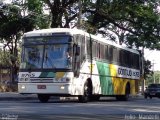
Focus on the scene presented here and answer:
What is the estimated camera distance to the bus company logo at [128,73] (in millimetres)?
28572

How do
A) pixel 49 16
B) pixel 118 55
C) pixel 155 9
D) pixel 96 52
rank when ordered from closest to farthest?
pixel 96 52
pixel 118 55
pixel 49 16
pixel 155 9

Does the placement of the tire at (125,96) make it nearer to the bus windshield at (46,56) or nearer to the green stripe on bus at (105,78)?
the green stripe on bus at (105,78)

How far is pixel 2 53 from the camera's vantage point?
68.2m

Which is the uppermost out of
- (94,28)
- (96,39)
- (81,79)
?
(94,28)

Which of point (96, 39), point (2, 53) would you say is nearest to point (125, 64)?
point (96, 39)

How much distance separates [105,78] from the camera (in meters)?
26.0

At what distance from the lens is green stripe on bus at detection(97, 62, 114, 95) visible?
25219 millimetres

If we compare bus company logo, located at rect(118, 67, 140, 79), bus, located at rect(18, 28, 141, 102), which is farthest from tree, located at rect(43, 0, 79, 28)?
bus, located at rect(18, 28, 141, 102)

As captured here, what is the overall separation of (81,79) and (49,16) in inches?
614

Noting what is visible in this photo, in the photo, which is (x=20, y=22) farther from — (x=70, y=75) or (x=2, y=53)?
(x=2, y=53)

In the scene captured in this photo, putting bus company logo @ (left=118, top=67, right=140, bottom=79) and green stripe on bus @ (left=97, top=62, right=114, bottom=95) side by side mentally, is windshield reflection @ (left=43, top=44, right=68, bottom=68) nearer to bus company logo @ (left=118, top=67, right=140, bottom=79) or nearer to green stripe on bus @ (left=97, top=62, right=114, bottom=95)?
green stripe on bus @ (left=97, top=62, right=114, bottom=95)

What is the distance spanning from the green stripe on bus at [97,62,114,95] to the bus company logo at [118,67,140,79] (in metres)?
1.81

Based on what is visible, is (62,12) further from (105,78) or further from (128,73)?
(105,78)

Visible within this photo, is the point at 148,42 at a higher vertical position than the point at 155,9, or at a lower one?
lower
